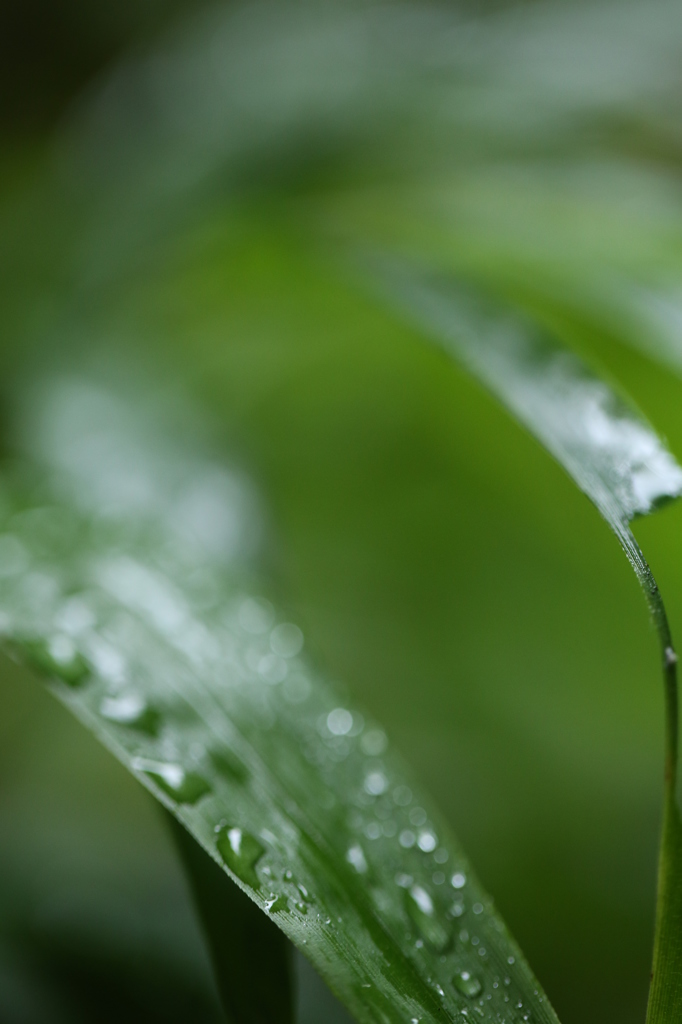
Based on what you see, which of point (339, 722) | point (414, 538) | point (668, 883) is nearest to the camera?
point (668, 883)

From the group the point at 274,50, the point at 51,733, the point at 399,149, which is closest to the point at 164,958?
the point at 51,733

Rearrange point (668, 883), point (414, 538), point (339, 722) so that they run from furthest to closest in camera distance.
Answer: point (414, 538) < point (339, 722) < point (668, 883)

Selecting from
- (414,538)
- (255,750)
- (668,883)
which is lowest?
(668,883)

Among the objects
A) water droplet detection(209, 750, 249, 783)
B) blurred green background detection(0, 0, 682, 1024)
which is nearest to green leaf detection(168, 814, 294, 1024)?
water droplet detection(209, 750, 249, 783)

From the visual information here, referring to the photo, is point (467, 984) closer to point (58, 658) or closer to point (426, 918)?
point (426, 918)

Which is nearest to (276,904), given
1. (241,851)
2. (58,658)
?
(241,851)

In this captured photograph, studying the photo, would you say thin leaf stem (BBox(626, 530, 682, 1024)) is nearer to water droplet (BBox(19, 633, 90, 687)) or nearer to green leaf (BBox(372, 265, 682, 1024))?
green leaf (BBox(372, 265, 682, 1024))
